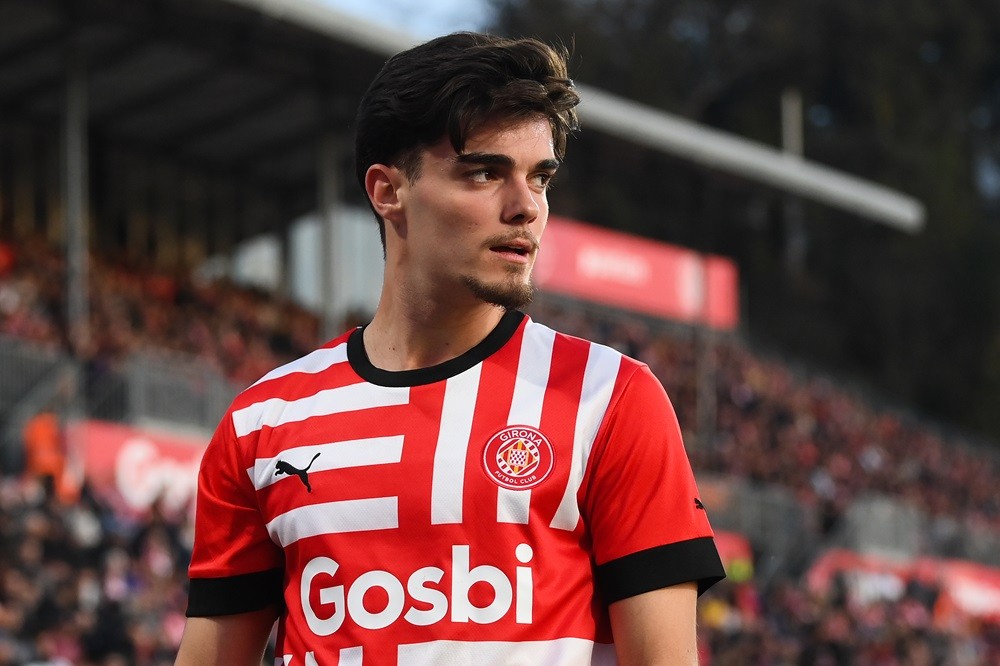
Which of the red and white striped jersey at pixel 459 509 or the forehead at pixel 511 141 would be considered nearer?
the red and white striped jersey at pixel 459 509

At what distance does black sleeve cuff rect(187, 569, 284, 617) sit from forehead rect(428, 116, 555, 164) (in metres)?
0.85

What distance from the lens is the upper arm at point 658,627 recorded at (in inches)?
112

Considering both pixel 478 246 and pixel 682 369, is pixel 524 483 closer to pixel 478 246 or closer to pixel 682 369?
pixel 478 246

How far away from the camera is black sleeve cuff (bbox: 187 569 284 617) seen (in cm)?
328

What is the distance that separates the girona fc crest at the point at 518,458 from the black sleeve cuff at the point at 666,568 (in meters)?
0.20

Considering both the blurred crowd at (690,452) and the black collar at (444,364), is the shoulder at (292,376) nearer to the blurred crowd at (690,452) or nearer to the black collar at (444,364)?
the black collar at (444,364)

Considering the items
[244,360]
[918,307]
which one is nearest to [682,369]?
[244,360]

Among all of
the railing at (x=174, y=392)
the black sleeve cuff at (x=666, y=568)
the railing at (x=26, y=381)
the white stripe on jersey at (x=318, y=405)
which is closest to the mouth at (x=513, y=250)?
the white stripe on jersey at (x=318, y=405)

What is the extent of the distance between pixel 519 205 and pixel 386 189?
0.31 meters

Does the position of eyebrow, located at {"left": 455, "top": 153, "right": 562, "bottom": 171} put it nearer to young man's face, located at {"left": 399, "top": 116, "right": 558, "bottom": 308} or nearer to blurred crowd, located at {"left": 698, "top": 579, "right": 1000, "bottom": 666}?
young man's face, located at {"left": 399, "top": 116, "right": 558, "bottom": 308}

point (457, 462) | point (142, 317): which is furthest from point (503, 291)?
point (142, 317)

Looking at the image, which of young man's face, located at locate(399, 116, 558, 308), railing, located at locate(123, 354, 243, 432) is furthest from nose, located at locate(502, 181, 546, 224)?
railing, located at locate(123, 354, 243, 432)

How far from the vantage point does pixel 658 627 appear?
2869 millimetres

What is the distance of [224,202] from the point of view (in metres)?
29.8
